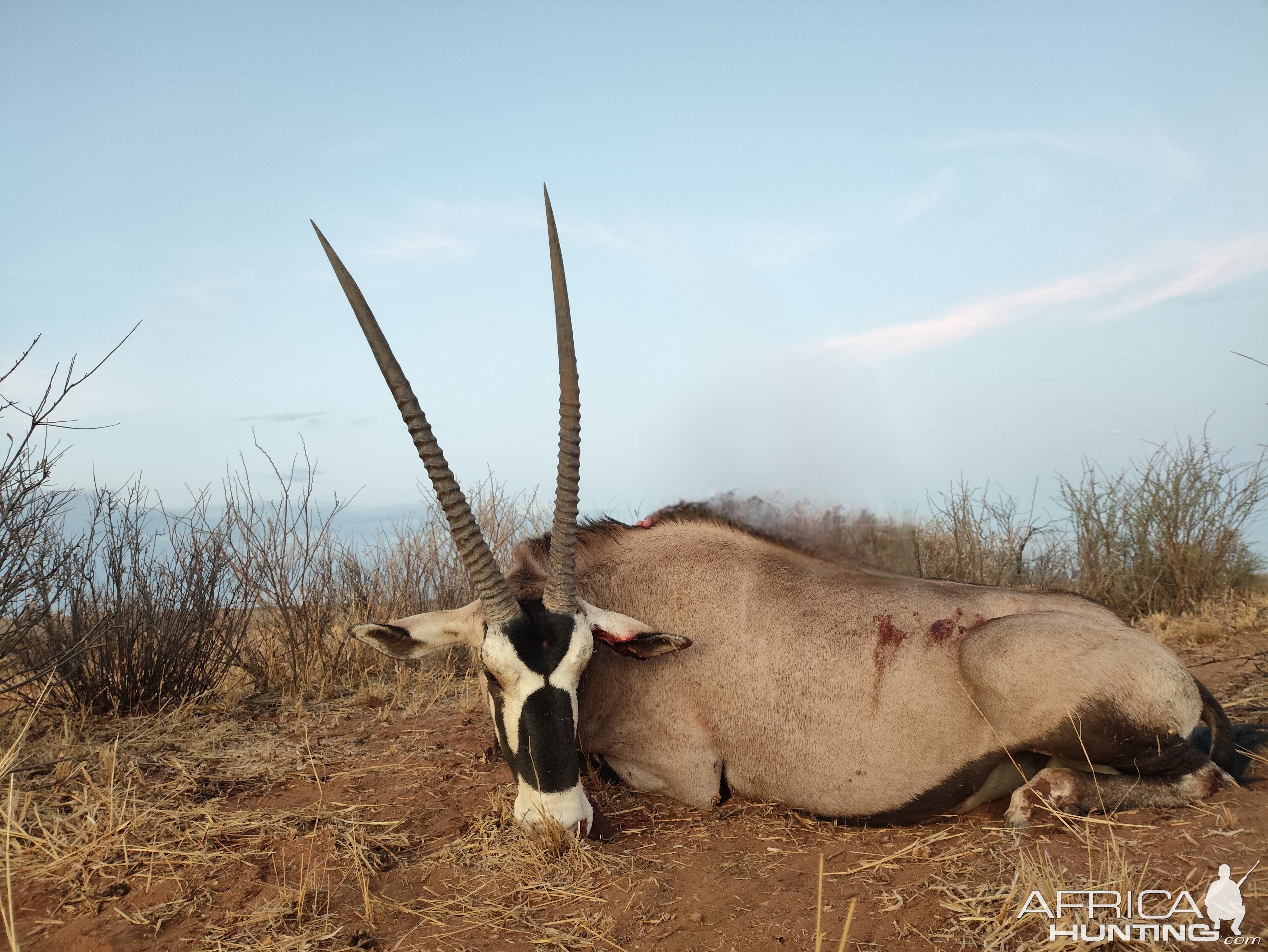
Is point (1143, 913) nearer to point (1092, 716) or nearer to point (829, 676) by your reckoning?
point (1092, 716)

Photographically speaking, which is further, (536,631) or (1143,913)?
(536,631)

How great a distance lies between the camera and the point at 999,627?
14.0 ft

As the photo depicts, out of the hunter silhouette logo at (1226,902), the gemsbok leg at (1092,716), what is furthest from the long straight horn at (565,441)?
the hunter silhouette logo at (1226,902)

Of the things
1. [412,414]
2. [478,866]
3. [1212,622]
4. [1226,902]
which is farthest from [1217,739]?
[1212,622]

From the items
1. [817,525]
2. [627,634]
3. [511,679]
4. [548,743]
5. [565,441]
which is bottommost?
[548,743]

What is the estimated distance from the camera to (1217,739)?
438 cm

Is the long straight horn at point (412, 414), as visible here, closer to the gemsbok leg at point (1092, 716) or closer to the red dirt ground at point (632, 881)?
the red dirt ground at point (632, 881)

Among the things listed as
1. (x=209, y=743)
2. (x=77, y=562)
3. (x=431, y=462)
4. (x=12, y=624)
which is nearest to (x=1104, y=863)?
(x=431, y=462)

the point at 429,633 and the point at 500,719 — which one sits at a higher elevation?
the point at 429,633

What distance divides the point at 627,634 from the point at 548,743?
0.76 metres

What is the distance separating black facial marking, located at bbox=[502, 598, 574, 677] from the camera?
413 centimetres

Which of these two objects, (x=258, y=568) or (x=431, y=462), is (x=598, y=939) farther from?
(x=258, y=568)

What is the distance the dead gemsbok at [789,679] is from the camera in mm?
4051

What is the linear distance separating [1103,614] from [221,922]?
4.54 metres
